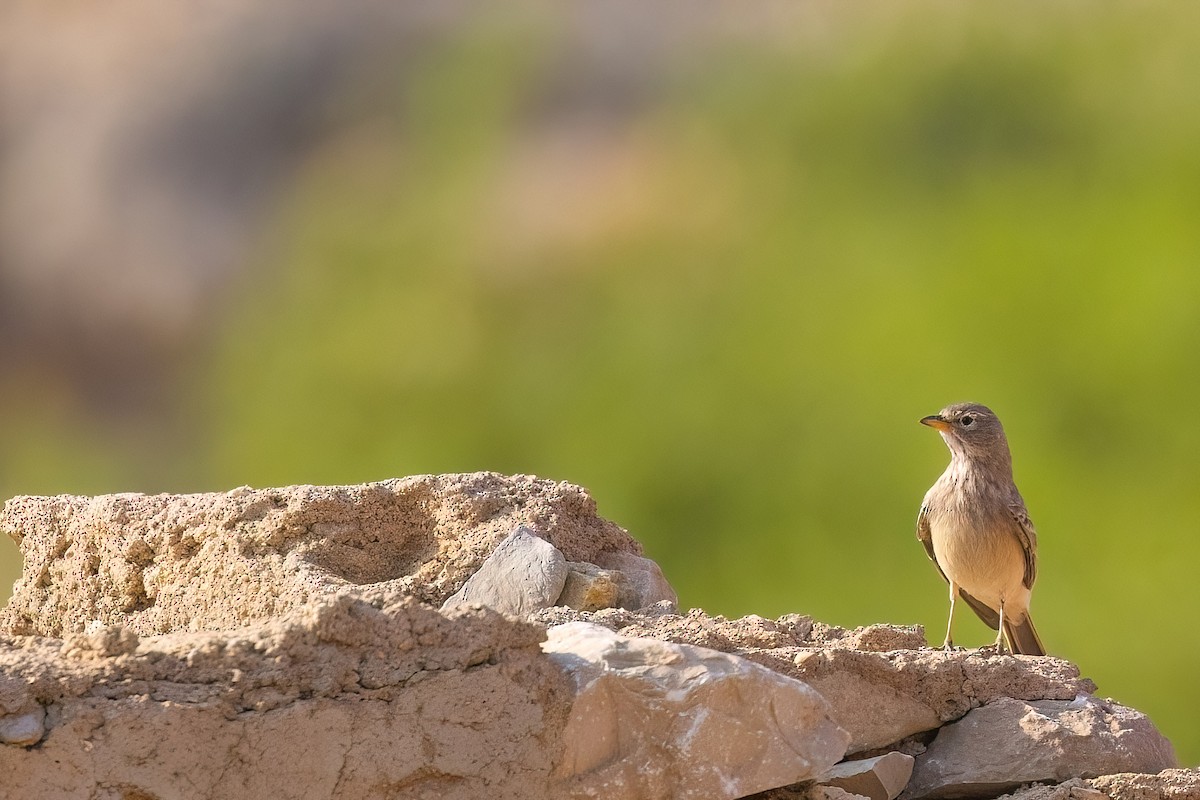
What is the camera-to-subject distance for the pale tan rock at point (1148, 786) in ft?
10.3

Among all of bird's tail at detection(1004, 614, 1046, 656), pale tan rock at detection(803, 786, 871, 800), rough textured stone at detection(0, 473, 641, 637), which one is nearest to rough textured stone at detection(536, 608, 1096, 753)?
pale tan rock at detection(803, 786, 871, 800)

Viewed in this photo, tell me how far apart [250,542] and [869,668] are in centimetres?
160

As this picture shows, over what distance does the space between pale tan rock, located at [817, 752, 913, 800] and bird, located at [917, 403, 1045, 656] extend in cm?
175

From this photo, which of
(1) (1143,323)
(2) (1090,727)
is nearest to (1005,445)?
(2) (1090,727)

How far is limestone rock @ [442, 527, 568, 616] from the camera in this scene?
363 centimetres

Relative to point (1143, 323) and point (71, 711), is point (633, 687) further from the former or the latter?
point (1143, 323)

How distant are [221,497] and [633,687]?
163 cm

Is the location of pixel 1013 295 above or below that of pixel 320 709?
above

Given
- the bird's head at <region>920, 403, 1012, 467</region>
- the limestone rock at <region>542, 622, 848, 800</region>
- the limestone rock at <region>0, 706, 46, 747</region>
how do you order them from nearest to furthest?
the limestone rock at <region>0, 706, 46, 747</region>, the limestone rock at <region>542, 622, 848, 800</region>, the bird's head at <region>920, 403, 1012, 467</region>

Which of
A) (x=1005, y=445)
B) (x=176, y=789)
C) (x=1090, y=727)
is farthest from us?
(x=1005, y=445)

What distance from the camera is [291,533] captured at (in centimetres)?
383

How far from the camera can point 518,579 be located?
3.68 meters

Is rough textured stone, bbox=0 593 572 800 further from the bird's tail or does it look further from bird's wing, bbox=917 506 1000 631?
the bird's tail

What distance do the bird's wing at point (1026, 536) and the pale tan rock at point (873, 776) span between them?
1.95 meters
